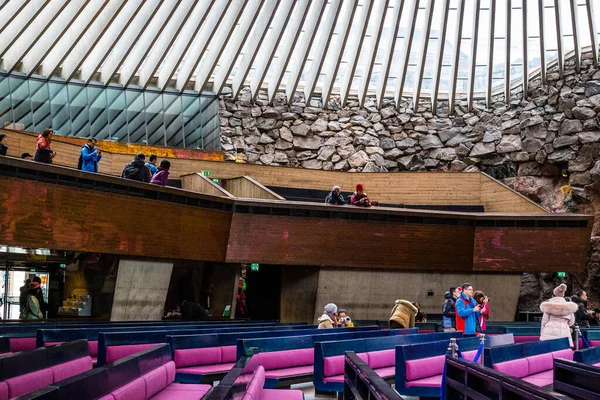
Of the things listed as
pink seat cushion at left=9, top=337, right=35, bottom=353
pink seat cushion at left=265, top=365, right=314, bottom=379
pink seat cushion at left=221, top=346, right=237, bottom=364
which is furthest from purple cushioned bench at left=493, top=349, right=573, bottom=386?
pink seat cushion at left=9, top=337, right=35, bottom=353

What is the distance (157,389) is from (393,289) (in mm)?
11640

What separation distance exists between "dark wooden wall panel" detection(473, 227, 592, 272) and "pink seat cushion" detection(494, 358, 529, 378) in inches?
392

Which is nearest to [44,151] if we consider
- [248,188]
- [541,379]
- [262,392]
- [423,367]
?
[248,188]

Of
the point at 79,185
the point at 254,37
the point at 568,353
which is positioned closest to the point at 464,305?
the point at 568,353

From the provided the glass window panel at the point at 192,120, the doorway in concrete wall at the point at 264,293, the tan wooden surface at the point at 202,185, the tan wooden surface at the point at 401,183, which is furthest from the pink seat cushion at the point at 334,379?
the glass window panel at the point at 192,120

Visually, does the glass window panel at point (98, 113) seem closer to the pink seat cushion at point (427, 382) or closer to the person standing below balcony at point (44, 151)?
the person standing below balcony at point (44, 151)

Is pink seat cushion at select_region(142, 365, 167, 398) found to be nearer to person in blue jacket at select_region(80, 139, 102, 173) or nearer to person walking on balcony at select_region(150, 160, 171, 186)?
person in blue jacket at select_region(80, 139, 102, 173)

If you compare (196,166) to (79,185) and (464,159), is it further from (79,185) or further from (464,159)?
(464,159)

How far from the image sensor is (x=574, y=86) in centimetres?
2192

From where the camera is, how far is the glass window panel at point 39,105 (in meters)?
20.4

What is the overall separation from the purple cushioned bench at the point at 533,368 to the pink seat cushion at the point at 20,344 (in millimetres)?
4700

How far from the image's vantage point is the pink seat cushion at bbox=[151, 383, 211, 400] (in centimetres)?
455

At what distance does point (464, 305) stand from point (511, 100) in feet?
52.9

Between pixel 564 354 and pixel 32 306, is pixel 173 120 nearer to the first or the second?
pixel 32 306
